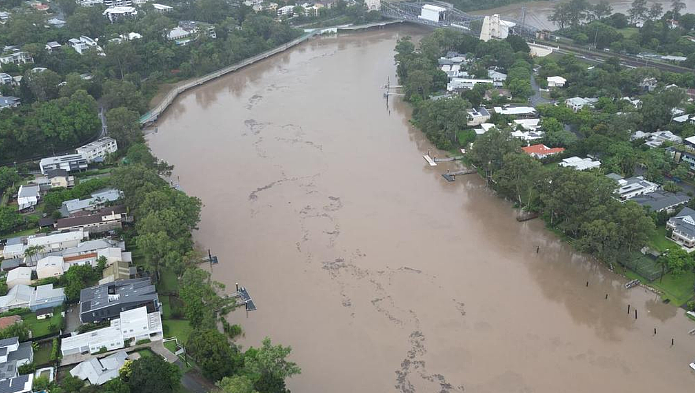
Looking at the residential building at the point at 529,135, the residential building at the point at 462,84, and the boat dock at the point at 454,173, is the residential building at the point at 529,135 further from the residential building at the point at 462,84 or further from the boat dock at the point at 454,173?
the residential building at the point at 462,84

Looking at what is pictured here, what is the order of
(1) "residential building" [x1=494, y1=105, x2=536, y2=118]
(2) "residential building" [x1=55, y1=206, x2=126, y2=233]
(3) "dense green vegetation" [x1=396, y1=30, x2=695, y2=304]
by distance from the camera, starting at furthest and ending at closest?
(1) "residential building" [x1=494, y1=105, x2=536, y2=118] < (2) "residential building" [x1=55, y1=206, x2=126, y2=233] < (3) "dense green vegetation" [x1=396, y1=30, x2=695, y2=304]

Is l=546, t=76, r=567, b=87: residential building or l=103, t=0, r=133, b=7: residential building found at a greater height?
l=103, t=0, r=133, b=7: residential building

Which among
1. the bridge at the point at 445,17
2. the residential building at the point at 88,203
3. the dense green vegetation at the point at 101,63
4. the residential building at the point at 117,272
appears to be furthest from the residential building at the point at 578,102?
the residential building at the point at 117,272

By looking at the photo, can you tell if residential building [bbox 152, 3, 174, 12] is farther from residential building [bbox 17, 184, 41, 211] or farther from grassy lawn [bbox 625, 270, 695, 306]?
grassy lawn [bbox 625, 270, 695, 306]

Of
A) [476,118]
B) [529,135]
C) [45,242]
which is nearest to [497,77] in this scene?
[476,118]

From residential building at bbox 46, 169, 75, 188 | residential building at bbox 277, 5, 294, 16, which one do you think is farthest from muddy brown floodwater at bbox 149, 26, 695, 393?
residential building at bbox 277, 5, 294, 16

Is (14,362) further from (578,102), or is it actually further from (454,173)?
(578,102)

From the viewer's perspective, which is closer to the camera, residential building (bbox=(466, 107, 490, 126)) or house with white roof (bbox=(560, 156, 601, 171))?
house with white roof (bbox=(560, 156, 601, 171))
